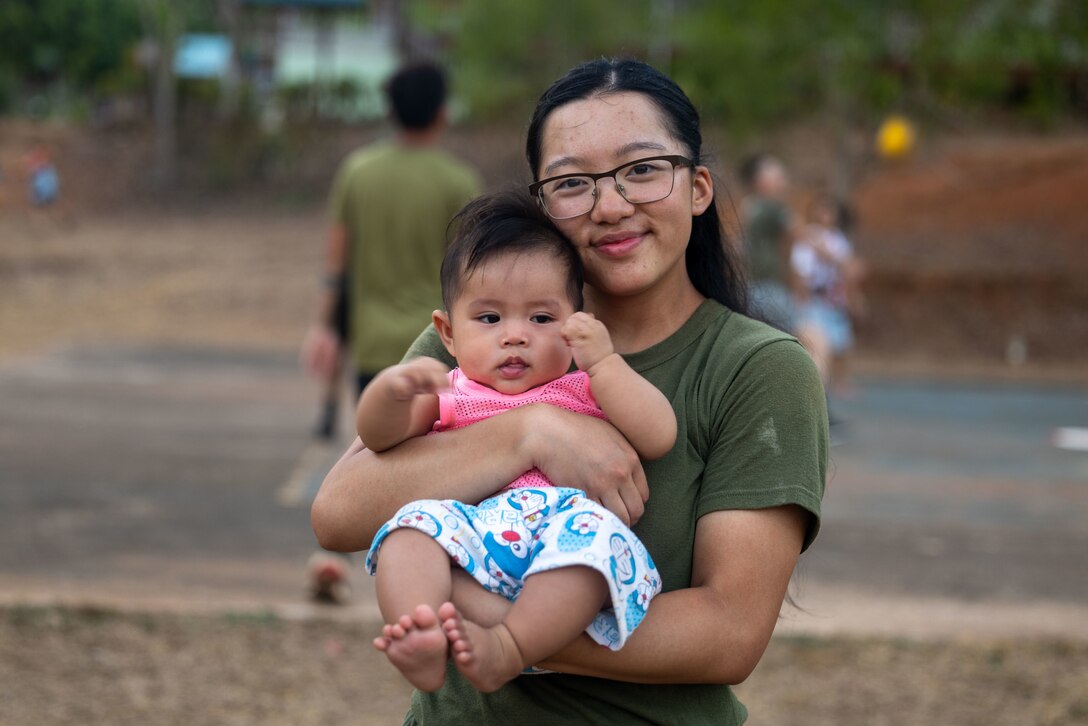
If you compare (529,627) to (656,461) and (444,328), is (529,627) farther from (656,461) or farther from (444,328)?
(444,328)

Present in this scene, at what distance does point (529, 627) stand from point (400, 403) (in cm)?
44

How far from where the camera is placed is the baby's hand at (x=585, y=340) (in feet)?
7.41

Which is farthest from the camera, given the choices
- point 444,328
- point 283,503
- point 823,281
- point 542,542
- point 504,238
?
point 823,281

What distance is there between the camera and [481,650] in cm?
202

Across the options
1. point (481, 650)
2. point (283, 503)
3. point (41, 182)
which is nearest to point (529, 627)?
point (481, 650)

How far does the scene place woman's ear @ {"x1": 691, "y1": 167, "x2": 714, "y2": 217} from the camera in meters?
2.50

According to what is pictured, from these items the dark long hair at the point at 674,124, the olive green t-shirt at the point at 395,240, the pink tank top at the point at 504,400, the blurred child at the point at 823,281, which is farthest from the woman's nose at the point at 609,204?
the blurred child at the point at 823,281

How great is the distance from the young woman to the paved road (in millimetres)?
1773

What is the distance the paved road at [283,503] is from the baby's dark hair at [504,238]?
189cm

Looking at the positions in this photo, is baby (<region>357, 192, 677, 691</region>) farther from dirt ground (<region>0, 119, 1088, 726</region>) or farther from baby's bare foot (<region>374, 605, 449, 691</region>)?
dirt ground (<region>0, 119, 1088, 726</region>)

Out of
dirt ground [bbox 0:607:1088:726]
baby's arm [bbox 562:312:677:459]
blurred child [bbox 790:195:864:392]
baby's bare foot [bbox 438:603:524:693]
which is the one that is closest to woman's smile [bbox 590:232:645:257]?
baby's arm [bbox 562:312:677:459]

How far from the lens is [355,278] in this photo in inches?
239

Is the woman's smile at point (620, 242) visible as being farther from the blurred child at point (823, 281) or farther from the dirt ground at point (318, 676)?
the blurred child at point (823, 281)

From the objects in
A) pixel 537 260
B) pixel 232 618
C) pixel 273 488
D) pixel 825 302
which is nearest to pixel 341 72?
pixel 825 302
